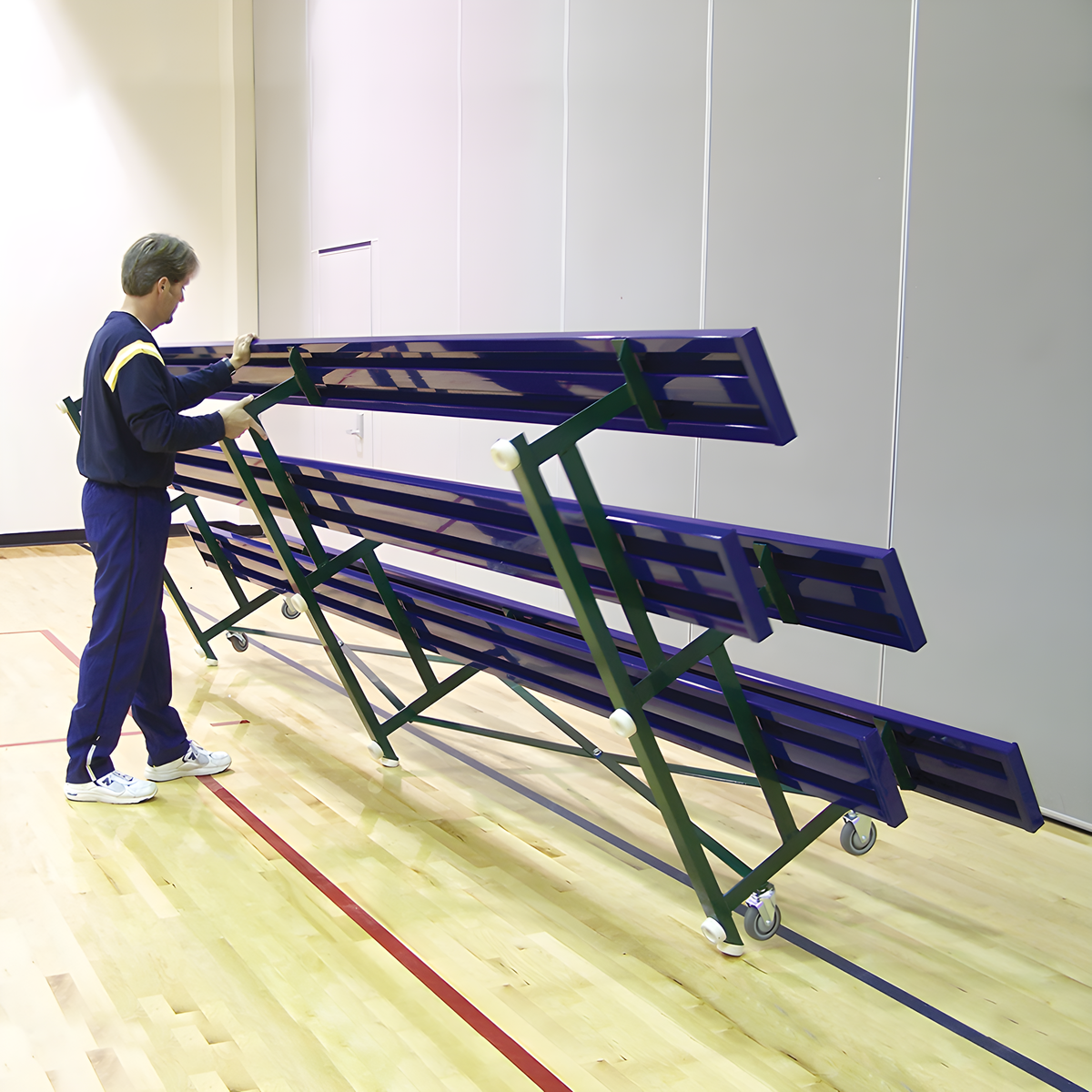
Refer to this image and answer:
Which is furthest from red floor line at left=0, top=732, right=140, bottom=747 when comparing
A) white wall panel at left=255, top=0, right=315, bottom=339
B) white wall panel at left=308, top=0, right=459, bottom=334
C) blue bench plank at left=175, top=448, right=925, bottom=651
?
white wall panel at left=255, top=0, right=315, bottom=339

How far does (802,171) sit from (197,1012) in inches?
131

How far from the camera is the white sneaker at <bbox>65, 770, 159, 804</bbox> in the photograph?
3350mm

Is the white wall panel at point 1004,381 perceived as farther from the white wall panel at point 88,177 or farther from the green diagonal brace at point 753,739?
the white wall panel at point 88,177

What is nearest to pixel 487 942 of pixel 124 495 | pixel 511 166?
pixel 124 495

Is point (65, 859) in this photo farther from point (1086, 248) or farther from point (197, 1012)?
point (1086, 248)

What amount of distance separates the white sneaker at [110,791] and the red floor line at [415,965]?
26 cm

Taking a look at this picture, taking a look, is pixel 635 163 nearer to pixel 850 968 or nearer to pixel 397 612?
pixel 397 612

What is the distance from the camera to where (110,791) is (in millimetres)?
3355

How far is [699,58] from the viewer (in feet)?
14.9

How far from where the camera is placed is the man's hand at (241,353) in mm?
3262

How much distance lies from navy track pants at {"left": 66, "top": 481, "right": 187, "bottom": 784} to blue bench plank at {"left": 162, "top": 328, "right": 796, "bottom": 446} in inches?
21.9

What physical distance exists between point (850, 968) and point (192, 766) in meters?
2.12

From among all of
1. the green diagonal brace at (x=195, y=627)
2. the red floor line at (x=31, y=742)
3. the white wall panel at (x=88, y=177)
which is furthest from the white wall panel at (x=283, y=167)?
the red floor line at (x=31, y=742)

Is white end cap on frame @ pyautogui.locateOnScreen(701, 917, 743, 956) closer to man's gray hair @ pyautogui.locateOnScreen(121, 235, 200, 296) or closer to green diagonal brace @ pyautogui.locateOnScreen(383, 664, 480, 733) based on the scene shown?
green diagonal brace @ pyautogui.locateOnScreen(383, 664, 480, 733)
